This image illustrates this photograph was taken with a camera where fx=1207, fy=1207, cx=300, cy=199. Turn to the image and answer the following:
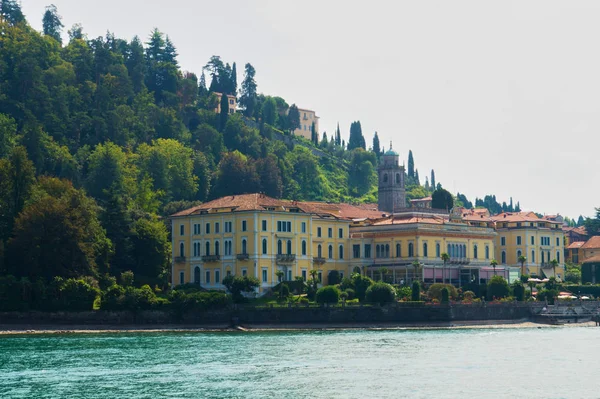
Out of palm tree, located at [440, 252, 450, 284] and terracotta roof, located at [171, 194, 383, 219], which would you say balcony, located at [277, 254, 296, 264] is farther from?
palm tree, located at [440, 252, 450, 284]

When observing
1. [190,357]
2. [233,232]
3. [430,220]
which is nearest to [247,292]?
[233,232]

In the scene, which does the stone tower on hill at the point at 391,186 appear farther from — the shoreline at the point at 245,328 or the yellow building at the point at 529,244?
the shoreline at the point at 245,328

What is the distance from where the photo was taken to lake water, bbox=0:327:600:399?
56531 mm

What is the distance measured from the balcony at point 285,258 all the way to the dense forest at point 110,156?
11.0 m

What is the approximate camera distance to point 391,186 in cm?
16475

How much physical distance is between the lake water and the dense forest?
13.2 meters

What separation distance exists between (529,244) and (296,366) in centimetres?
7935

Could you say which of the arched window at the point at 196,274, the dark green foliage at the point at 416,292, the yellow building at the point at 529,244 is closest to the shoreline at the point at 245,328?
the dark green foliage at the point at 416,292

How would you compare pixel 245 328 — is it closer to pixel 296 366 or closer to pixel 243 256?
pixel 243 256

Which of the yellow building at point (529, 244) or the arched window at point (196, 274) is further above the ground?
the yellow building at point (529, 244)

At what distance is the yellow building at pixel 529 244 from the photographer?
14012 centimetres

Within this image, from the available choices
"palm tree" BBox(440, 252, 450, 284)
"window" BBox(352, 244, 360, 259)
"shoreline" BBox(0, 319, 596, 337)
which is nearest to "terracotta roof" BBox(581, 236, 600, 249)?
"palm tree" BBox(440, 252, 450, 284)

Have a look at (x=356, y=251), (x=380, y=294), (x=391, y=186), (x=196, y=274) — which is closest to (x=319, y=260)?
(x=356, y=251)

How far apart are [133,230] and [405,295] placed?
25518 mm
